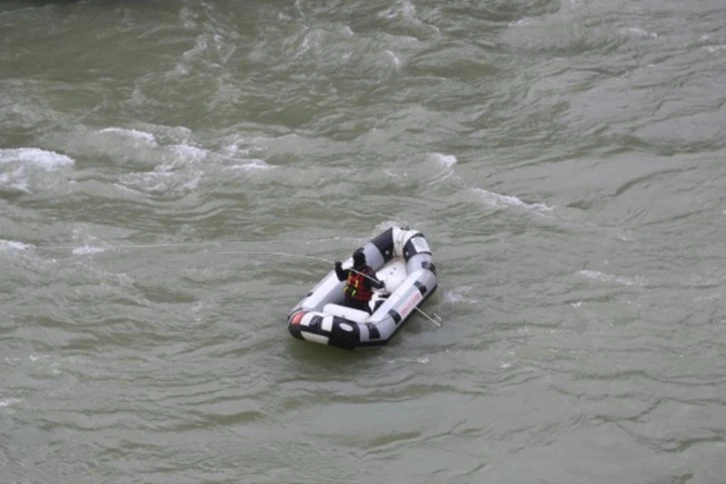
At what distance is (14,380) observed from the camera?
11469 mm

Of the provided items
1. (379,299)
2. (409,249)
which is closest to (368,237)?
(409,249)

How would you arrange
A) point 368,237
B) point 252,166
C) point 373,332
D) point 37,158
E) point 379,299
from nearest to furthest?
point 373,332 < point 379,299 < point 368,237 < point 252,166 < point 37,158

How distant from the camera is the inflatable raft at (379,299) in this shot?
11.4 m

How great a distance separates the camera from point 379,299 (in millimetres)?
12250

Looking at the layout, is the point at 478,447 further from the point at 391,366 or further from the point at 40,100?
the point at 40,100

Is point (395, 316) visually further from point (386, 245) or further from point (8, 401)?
point (8, 401)

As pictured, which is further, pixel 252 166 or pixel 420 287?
pixel 252 166

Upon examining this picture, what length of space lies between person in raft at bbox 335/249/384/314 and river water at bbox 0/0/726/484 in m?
0.60

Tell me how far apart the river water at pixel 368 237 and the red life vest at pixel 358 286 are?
633 millimetres

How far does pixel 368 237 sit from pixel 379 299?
1.56m

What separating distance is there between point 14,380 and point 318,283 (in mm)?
3426

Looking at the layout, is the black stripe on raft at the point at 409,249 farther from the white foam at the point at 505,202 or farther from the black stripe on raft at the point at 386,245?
the white foam at the point at 505,202

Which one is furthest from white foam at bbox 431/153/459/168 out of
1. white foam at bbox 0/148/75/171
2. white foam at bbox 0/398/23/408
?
white foam at bbox 0/398/23/408

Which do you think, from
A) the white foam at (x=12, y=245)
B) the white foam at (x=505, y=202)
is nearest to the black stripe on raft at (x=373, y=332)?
the white foam at (x=505, y=202)
